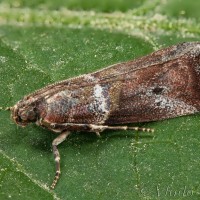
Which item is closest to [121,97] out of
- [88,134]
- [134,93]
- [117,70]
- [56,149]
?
[134,93]

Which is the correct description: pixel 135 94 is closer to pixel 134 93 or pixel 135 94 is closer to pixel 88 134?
pixel 134 93

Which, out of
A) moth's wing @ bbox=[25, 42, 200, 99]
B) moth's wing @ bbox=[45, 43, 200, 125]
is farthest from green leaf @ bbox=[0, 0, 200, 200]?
moth's wing @ bbox=[25, 42, 200, 99]

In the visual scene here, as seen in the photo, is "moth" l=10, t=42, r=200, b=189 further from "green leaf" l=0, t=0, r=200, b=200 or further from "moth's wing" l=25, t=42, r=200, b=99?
"green leaf" l=0, t=0, r=200, b=200

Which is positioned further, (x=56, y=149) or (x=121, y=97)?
(x=121, y=97)

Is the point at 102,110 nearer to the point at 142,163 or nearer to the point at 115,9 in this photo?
the point at 142,163

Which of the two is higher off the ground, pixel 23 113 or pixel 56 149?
pixel 23 113

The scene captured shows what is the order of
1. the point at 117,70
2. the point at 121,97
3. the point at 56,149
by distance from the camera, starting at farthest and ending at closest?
the point at 117,70 → the point at 121,97 → the point at 56,149

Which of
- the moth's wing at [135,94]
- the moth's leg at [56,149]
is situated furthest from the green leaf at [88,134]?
the moth's wing at [135,94]

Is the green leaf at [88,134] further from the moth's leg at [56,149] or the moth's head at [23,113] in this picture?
the moth's head at [23,113]
